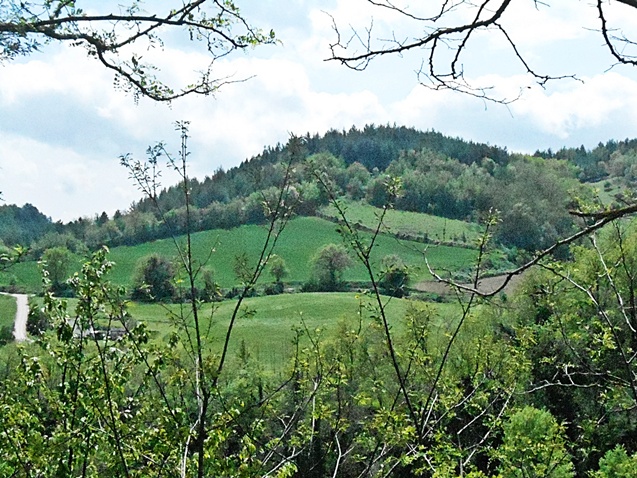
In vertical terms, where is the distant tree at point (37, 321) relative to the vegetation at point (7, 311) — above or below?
above

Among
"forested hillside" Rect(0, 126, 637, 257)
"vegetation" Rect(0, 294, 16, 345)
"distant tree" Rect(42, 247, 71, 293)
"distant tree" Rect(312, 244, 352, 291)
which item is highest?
"forested hillside" Rect(0, 126, 637, 257)

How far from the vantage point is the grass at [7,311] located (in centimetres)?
4188

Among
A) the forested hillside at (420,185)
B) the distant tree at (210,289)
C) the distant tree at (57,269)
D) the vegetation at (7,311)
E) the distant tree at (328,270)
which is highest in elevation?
the forested hillside at (420,185)

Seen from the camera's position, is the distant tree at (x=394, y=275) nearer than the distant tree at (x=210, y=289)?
No

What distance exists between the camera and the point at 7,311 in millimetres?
43688

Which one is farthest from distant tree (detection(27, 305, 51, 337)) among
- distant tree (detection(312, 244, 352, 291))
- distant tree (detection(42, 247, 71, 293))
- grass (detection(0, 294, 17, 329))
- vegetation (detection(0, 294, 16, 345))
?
distant tree (detection(312, 244, 352, 291))

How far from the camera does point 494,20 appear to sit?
5.91 feet

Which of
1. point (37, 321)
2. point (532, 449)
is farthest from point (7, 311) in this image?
point (37, 321)

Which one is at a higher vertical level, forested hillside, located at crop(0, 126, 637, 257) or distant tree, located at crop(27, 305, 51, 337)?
forested hillside, located at crop(0, 126, 637, 257)

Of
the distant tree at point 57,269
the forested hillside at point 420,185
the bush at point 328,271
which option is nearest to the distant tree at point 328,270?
the bush at point 328,271

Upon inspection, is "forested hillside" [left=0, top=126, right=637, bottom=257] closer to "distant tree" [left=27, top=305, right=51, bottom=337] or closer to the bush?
"distant tree" [left=27, top=305, right=51, bottom=337]

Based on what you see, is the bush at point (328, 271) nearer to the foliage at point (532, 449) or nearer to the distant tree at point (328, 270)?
the distant tree at point (328, 270)

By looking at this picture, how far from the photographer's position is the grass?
41.9 metres

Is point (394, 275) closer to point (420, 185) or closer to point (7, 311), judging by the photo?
point (7, 311)
